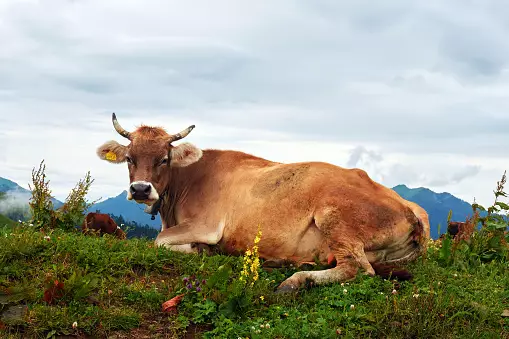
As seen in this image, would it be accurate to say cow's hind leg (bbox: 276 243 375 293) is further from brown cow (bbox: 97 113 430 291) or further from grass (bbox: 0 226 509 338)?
grass (bbox: 0 226 509 338)

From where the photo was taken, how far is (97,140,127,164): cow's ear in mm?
11812

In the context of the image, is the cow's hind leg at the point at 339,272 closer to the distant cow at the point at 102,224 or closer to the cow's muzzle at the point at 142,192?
the cow's muzzle at the point at 142,192

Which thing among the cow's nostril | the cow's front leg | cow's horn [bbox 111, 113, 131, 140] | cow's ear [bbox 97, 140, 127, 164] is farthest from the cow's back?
cow's horn [bbox 111, 113, 131, 140]

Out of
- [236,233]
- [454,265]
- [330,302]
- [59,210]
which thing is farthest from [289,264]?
[59,210]

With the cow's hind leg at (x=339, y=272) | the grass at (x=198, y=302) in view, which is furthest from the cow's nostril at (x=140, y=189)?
the cow's hind leg at (x=339, y=272)

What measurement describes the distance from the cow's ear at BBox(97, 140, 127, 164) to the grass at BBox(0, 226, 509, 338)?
3.25 m

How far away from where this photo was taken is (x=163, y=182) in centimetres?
1135

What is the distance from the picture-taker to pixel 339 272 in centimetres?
860

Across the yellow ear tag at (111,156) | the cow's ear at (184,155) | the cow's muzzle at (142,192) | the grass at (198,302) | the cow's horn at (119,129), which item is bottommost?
the grass at (198,302)

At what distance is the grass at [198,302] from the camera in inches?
262

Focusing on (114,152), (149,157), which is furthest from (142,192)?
(114,152)

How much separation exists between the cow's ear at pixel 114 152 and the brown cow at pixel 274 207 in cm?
2

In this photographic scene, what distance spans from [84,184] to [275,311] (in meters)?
6.42

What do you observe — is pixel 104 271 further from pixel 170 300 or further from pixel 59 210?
pixel 59 210
